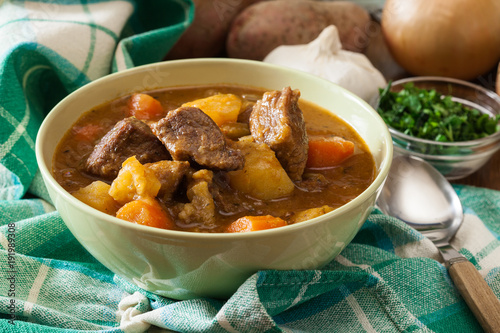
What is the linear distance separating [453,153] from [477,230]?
71 cm

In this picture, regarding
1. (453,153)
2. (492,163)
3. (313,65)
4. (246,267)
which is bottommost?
(492,163)

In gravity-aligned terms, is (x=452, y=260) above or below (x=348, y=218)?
below

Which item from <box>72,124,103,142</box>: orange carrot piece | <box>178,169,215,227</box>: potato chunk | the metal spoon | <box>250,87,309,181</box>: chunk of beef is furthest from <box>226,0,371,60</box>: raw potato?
<box>178,169,215,227</box>: potato chunk

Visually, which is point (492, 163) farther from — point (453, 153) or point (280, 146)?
point (280, 146)

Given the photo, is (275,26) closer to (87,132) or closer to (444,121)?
(444,121)

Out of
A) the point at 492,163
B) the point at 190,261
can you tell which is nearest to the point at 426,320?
the point at 190,261

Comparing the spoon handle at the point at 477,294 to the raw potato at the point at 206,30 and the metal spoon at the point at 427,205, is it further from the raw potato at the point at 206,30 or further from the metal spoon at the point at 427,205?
the raw potato at the point at 206,30

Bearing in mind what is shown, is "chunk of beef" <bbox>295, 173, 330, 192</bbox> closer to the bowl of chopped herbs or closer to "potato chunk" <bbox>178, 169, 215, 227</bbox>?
"potato chunk" <bbox>178, 169, 215, 227</bbox>

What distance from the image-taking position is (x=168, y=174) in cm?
218

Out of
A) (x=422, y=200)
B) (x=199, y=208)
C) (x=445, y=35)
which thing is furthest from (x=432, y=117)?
(x=199, y=208)

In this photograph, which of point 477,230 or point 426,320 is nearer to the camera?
point 426,320

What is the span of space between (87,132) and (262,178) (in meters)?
0.91

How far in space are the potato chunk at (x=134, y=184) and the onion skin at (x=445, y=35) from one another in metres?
3.06

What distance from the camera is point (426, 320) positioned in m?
2.28
